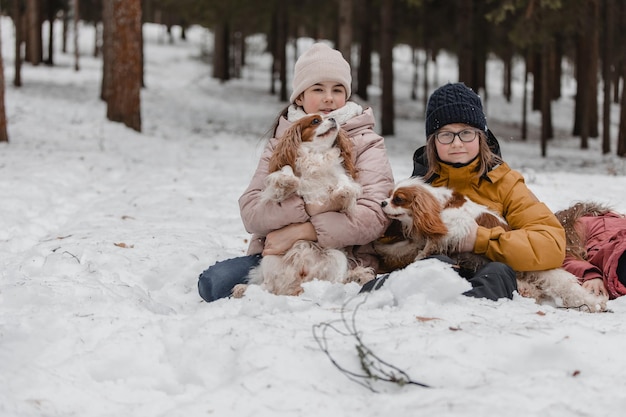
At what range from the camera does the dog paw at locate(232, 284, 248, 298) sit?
171 inches

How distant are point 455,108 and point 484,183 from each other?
0.60 metres

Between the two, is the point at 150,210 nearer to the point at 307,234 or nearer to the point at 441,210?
the point at 307,234

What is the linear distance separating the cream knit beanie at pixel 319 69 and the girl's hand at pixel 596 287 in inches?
92.5

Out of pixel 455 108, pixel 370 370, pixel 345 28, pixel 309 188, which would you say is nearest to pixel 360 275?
pixel 309 188

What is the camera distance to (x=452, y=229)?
423 centimetres

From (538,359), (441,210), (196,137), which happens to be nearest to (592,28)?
(196,137)

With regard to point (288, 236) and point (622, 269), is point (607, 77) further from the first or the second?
point (288, 236)

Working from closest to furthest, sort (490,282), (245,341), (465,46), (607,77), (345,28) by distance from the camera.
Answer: (245,341) → (490,282) → (607,77) → (465,46) → (345,28)

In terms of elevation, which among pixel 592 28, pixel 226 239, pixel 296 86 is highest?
pixel 592 28

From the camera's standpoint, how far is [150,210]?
26.9 feet

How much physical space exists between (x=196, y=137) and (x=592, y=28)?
11608 mm

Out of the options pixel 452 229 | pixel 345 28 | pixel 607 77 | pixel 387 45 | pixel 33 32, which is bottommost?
pixel 452 229

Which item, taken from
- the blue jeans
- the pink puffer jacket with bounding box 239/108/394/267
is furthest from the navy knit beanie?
the blue jeans

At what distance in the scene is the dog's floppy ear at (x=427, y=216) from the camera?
4164mm
